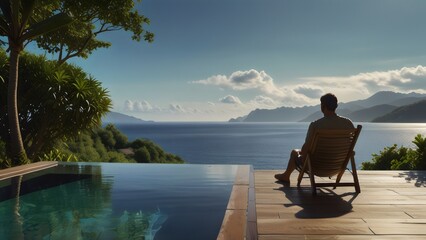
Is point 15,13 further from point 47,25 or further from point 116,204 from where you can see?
point 116,204

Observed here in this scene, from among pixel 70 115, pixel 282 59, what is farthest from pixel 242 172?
pixel 282 59

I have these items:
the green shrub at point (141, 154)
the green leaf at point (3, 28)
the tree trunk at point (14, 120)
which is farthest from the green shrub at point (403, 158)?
the green shrub at point (141, 154)

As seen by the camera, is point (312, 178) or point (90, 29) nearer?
point (312, 178)

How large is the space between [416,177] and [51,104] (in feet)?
31.4

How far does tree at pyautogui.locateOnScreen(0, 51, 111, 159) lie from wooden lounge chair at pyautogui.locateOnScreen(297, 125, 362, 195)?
7.99m

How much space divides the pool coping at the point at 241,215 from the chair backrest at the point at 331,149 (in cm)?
99

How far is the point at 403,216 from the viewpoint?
13.7 feet

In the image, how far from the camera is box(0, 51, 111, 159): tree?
38.2 ft

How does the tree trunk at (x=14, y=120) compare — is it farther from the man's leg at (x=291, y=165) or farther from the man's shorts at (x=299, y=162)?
the man's shorts at (x=299, y=162)

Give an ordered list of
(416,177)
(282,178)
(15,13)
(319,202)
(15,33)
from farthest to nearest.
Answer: (15,33) → (15,13) → (416,177) → (282,178) → (319,202)

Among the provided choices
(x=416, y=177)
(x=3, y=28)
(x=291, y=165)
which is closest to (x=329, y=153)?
(x=291, y=165)

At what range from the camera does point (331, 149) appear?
5.34 metres

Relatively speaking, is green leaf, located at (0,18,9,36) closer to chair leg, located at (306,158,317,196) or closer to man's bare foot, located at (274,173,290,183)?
man's bare foot, located at (274,173,290,183)

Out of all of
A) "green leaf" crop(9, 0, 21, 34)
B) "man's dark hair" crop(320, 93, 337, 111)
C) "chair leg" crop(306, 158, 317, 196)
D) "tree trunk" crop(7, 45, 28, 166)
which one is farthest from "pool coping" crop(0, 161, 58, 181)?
"man's dark hair" crop(320, 93, 337, 111)
